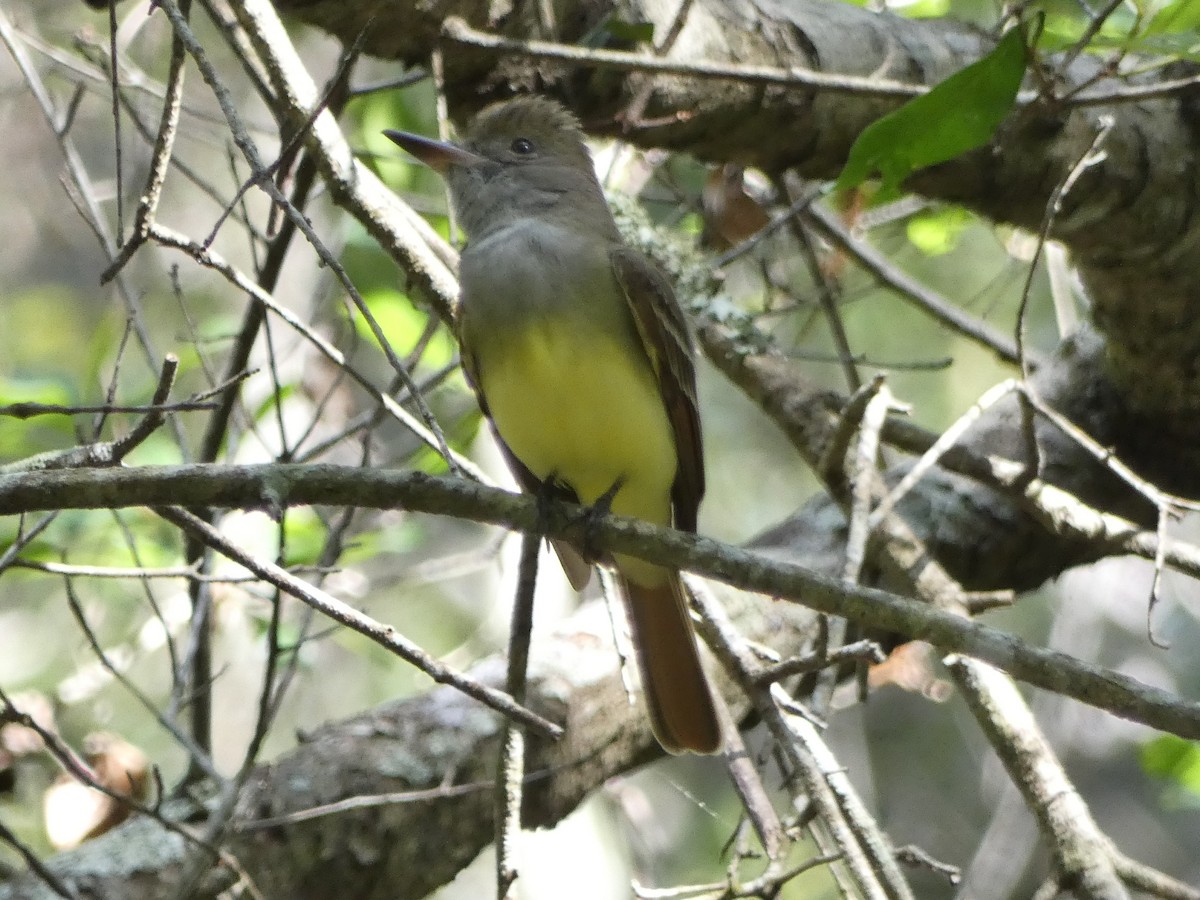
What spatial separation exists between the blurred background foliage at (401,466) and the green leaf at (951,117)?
630mm

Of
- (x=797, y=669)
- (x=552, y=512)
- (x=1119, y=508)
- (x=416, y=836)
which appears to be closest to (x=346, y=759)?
(x=416, y=836)

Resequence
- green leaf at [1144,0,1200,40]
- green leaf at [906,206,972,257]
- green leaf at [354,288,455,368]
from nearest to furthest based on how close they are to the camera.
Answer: green leaf at [1144,0,1200,40] < green leaf at [354,288,455,368] < green leaf at [906,206,972,257]

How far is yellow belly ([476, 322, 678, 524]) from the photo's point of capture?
3111 mm

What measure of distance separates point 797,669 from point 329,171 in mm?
1398

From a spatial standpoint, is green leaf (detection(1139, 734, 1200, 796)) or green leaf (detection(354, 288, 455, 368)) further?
green leaf (detection(354, 288, 455, 368))

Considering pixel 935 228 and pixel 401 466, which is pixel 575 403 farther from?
pixel 935 228

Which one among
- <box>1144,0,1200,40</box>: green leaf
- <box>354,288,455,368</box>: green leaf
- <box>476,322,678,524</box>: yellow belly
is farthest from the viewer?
<box>354,288,455,368</box>: green leaf

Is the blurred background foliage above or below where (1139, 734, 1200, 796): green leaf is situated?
above

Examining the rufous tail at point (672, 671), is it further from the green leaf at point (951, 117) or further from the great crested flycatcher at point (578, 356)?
the green leaf at point (951, 117)

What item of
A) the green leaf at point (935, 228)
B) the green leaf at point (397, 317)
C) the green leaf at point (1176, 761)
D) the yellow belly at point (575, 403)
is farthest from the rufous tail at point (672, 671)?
the green leaf at point (935, 228)

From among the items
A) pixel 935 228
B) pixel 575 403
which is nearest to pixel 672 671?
pixel 575 403

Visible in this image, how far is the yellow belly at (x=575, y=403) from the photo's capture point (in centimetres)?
311

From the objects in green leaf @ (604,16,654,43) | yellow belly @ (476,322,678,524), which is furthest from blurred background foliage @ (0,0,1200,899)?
green leaf @ (604,16,654,43)

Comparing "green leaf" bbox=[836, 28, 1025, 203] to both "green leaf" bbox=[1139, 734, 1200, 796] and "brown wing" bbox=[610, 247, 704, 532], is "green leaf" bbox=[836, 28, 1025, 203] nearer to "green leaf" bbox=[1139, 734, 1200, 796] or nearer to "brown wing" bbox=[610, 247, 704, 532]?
"brown wing" bbox=[610, 247, 704, 532]
